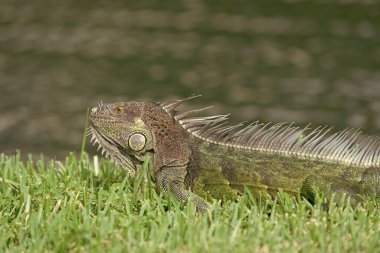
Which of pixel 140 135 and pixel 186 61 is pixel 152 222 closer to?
pixel 140 135

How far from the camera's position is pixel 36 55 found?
18047 millimetres

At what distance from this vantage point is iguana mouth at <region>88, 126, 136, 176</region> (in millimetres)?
6973

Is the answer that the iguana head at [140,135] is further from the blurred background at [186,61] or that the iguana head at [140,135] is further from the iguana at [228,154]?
the blurred background at [186,61]

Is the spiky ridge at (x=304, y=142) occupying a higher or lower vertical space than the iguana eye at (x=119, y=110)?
lower

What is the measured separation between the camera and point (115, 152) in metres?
7.02

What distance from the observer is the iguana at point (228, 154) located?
657 cm

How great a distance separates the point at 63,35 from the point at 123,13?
7.32 ft

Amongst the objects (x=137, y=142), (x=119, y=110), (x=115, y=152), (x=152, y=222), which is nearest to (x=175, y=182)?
(x=137, y=142)

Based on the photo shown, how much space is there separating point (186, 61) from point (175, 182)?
11028 millimetres

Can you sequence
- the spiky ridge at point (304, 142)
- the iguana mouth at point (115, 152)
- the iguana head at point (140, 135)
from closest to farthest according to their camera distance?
the spiky ridge at point (304, 142) < the iguana head at point (140, 135) < the iguana mouth at point (115, 152)

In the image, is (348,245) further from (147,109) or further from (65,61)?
(65,61)

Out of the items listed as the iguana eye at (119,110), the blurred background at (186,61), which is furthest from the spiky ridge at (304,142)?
the blurred background at (186,61)

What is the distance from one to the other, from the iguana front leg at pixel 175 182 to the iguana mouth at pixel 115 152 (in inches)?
10.4

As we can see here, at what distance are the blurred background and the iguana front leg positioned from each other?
6627 mm
